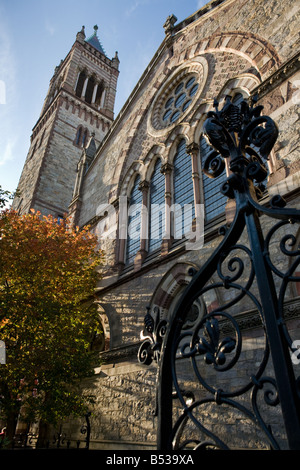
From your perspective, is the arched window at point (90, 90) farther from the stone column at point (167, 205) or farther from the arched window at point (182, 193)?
the stone column at point (167, 205)

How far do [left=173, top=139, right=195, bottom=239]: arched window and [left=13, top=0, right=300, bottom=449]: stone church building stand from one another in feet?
0.15

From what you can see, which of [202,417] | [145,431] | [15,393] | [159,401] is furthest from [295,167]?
[15,393]

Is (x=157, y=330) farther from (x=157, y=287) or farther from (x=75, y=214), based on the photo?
(x=75, y=214)

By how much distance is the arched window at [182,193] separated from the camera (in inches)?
370

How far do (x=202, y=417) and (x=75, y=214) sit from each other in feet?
36.8

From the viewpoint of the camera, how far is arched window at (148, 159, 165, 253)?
34.1 ft

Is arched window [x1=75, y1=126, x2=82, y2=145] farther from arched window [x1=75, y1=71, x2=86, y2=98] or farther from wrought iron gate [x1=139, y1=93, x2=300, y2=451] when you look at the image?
wrought iron gate [x1=139, y1=93, x2=300, y2=451]

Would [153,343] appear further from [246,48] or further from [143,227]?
[246,48]

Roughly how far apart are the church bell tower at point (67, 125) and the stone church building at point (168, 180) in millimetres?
7316

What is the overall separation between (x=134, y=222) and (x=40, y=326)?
17.3 feet
